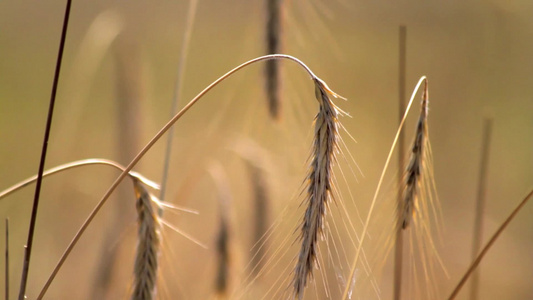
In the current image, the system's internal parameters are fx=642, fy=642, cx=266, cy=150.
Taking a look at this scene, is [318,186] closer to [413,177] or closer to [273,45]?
[413,177]

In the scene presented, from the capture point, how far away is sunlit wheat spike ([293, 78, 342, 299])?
0.85m

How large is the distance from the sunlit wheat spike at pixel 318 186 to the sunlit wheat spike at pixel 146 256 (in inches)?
11.0

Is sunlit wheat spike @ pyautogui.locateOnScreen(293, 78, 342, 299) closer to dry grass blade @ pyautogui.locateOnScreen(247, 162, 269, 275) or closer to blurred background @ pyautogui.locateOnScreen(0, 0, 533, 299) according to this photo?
blurred background @ pyautogui.locateOnScreen(0, 0, 533, 299)

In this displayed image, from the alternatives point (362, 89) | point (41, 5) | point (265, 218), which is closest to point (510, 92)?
point (362, 89)

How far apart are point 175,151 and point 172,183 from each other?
Answer: 1.71 feet

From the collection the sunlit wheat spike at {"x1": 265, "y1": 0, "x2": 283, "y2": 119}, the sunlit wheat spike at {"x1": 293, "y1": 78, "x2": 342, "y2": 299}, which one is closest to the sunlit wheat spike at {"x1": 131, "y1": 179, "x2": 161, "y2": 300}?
the sunlit wheat spike at {"x1": 293, "y1": 78, "x2": 342, "y2": 299}

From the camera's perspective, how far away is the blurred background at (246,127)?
1.73 meters

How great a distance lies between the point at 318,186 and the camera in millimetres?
857

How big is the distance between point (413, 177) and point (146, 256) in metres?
0.45

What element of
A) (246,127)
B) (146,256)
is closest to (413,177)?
(146,256)

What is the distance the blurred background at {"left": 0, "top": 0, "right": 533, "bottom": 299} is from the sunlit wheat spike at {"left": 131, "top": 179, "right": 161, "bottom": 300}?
0.28ft

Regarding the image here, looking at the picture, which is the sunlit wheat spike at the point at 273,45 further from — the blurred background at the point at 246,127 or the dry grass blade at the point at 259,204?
the dry grass blade at the point at 259,204

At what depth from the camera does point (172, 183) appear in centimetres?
445

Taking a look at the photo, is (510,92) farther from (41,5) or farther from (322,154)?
(41,5)
